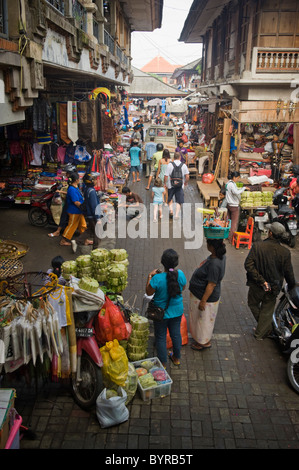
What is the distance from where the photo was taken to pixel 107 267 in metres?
4.90

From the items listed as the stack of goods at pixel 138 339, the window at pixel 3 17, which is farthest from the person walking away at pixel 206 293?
the window at pixel 3 17

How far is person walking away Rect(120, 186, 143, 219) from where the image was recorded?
10406mm

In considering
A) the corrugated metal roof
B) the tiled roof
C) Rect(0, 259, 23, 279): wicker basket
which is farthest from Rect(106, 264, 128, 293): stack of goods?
the tiled roof

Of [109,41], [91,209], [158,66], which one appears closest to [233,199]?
[91,209]

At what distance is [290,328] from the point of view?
5.16m

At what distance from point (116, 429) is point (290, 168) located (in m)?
10.3

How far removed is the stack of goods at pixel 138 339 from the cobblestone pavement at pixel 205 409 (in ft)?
1.32

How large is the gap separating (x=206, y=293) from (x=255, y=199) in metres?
5.40

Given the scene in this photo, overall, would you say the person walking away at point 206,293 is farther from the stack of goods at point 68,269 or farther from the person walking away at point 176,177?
the person walking away at point 176,177

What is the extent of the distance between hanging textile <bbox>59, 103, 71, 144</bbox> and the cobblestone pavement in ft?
22.5

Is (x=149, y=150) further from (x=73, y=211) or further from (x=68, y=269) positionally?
(x=68, y=269)

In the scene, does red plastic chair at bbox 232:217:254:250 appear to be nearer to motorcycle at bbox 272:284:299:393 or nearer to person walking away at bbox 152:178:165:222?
person walking away at bbox 152:178:165:222

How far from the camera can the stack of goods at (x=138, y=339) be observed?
15.5 feet

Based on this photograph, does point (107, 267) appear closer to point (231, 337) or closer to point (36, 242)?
point (231, 337)
